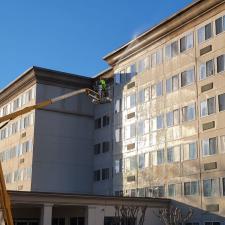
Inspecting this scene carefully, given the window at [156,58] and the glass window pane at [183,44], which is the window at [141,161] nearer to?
the window at [156,58]

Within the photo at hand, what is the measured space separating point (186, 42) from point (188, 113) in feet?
22.1

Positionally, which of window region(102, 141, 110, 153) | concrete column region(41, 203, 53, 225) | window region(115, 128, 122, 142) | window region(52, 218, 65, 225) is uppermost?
window region(115, 128, 122, 142)

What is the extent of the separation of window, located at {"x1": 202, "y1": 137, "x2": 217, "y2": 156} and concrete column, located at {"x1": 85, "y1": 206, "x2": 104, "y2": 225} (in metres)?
10.1

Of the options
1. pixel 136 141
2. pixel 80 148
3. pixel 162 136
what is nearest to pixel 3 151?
pixel 80 148

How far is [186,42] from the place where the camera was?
142 ft

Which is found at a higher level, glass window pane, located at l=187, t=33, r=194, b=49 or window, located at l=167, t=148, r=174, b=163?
glass window pane, located at l=187, t=33, r=194, b=49

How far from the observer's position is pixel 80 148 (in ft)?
189

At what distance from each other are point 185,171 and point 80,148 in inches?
769

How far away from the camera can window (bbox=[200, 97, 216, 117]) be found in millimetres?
39219

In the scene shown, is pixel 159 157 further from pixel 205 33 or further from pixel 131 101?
pixel 205 33

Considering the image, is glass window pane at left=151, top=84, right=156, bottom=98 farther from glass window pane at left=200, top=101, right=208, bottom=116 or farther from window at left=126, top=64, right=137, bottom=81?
glass window pane at left=200, top=101, right=208, bottom=116

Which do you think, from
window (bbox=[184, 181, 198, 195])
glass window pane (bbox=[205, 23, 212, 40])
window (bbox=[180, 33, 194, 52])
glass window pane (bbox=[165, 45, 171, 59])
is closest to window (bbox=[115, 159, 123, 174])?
window (bbox=[184, 181, 198, 195])

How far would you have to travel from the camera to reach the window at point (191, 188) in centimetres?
3984

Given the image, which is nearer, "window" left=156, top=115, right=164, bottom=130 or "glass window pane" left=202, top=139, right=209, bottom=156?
"glass window pane" left=202, top=139, right=209, bottom=156
